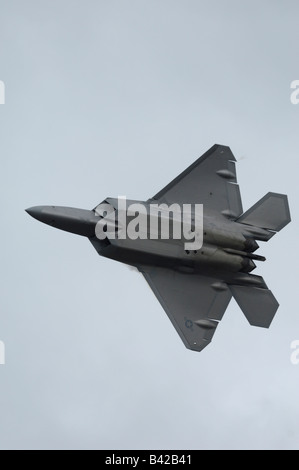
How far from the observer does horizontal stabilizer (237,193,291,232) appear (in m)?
51.1

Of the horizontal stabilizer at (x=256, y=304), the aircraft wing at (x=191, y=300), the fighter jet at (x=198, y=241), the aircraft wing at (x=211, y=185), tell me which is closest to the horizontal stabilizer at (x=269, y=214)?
the fighter jet at (x=198, y=241)

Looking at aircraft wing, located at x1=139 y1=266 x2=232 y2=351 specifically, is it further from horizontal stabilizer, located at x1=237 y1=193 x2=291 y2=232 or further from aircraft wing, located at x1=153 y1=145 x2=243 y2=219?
aircraft wing, located at x1=153 y1=145 x2=243 y2=219

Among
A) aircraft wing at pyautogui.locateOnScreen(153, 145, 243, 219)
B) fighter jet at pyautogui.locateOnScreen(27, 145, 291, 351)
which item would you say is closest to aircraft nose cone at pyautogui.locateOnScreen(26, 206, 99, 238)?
fighter jet at pyautogui.locateOnScreen(27, 145, 291, 351)

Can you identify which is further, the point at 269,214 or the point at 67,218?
the point at 269,214

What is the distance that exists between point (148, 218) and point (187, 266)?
278 cm

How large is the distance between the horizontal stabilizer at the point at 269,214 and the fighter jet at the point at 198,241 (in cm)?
4

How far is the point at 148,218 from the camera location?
4938cm

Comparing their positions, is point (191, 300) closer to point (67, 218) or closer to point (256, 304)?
point (256, 304)

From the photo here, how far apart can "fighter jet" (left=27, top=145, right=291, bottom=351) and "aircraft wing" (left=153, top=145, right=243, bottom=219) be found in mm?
43

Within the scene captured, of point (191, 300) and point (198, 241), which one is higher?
point (198, 241)

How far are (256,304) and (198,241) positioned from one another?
3.91 meters

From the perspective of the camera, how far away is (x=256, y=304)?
51.2m

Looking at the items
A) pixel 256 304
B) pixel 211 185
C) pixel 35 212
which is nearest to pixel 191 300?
pixel 256 304

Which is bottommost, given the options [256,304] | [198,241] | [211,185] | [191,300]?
[256,304]
